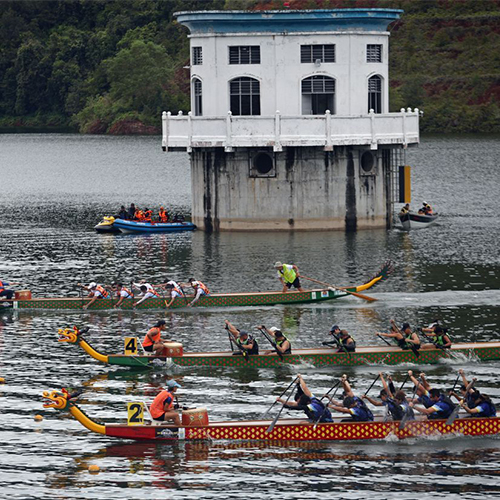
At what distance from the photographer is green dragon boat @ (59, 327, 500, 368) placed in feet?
141

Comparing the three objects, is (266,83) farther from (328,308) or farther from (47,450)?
(47,450)

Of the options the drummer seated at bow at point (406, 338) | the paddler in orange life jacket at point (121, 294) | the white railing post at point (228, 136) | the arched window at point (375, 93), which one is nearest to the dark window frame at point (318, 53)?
the arched window at point (375, 93)

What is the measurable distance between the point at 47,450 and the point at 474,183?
8189 cm

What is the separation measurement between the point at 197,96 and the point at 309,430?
137 feet

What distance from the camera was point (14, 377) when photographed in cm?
4216

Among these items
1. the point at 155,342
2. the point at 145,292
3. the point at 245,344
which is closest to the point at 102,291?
the point at 145,292

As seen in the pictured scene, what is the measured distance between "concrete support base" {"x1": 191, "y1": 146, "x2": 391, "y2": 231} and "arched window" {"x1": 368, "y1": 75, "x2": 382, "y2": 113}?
110 inches

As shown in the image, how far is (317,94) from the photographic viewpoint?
72.1 m

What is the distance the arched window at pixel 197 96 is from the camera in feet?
242

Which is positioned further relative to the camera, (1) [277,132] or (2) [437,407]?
(1) [277,132]

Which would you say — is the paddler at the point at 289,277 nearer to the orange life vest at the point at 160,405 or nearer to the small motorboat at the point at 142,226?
the orange life vest at the point at 160,405

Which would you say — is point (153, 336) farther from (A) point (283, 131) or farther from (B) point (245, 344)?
(A) point (283, 131)

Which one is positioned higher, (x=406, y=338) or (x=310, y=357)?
(x=406, y=338)

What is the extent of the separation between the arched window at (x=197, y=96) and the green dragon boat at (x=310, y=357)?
32.8 m
